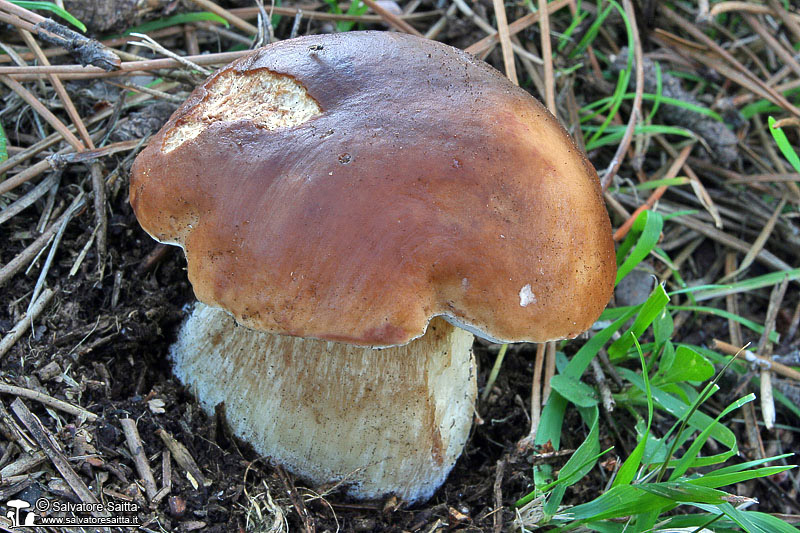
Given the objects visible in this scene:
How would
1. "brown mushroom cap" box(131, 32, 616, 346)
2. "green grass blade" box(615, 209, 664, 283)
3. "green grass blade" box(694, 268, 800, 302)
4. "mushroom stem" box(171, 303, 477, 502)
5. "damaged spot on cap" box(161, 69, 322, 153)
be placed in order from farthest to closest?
1. "green grass blade" box(694, 268, 800, 302)
2. "green grass blade" box(615, 209, 664, 283)
3. "mushroom stem" box(171, 303, 477, 502)
4. "damaged spot on cap" box(161, 69, 322, 153)
5. "brown mushroom cap" box(131, 32, 616, 346)

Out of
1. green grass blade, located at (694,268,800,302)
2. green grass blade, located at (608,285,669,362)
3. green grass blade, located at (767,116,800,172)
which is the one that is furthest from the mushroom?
green grass blade, located at (694,268,800,302)

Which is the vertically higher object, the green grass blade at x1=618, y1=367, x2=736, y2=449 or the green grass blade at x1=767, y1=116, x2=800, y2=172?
the green grass blade at x1=767, y1=116, x2=800, y2=172

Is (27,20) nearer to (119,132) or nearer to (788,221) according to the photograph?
(119,132)

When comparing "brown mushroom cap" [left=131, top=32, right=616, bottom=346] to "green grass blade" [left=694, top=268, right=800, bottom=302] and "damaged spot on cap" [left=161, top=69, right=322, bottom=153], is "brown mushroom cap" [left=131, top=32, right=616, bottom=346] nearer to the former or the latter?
"damaged spot on cap" [left=161, top=69, right=322, bottom=153]

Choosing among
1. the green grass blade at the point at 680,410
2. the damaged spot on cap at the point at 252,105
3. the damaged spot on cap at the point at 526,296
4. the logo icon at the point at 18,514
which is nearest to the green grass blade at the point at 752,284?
the green grass blade at the point at 680,410

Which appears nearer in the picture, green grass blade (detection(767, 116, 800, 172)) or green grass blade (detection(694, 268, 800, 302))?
green grass blade (detection(767, 116, 800, 172))

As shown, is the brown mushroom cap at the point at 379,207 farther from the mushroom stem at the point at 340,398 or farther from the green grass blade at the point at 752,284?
the green grass blade at the point at 752,284

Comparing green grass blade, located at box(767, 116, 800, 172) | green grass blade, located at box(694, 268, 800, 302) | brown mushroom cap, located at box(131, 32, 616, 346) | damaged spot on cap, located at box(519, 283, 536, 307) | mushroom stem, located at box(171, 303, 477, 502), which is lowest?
green grass blade, located at box(694, 268, 800, 302)
